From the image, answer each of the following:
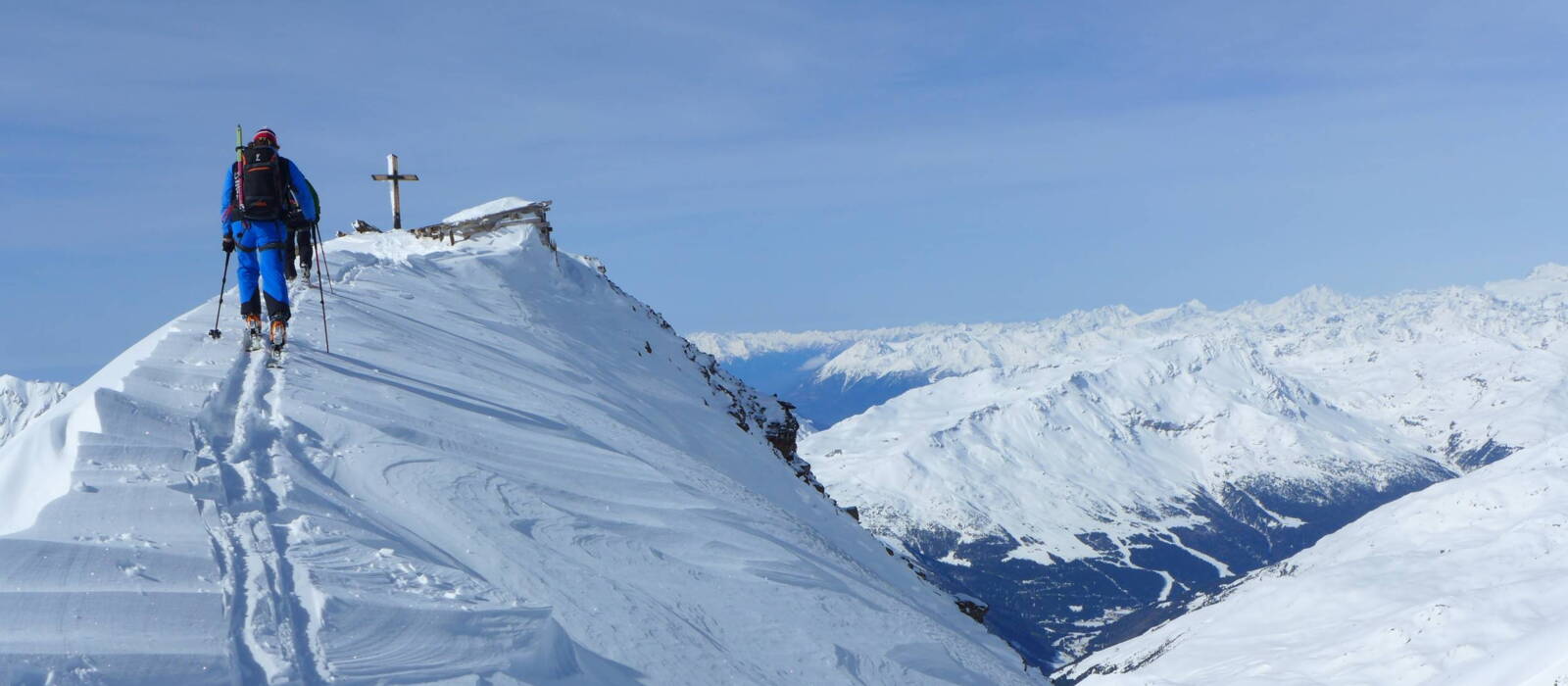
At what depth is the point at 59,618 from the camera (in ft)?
23.6

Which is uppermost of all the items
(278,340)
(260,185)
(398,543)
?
(260,185)

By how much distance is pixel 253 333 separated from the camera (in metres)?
16.8

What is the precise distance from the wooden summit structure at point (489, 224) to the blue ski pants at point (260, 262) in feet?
62.4

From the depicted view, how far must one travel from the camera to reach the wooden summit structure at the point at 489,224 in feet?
124

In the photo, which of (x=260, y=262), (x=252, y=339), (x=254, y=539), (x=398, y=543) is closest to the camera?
(x=254, y=539)

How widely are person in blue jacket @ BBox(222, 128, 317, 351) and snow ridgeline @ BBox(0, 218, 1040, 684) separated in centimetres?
85

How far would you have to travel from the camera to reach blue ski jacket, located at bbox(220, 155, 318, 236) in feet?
57.7

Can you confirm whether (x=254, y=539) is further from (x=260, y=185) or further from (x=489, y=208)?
(x=489, y=208)

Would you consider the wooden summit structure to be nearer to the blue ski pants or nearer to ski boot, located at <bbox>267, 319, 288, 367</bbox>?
the blue ski pants

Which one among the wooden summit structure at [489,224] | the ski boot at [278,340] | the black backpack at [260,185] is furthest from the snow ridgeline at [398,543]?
the wooden summit structure at [489,224]

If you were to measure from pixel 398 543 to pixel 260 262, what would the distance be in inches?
364

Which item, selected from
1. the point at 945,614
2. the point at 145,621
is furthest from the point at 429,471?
the point at 945,614

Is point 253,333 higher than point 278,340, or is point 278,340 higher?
point 253,333

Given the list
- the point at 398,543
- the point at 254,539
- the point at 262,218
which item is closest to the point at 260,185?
the point at 262,218
